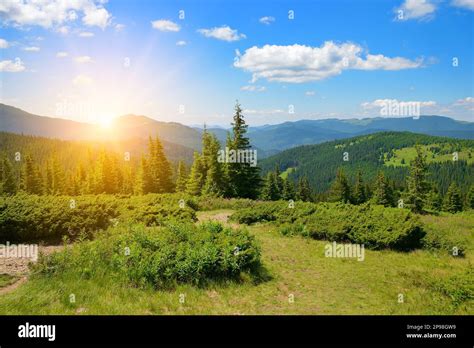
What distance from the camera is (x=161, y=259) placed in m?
11.0

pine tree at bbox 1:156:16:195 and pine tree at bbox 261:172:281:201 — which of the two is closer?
pine tree at bbox 1:156:16:195

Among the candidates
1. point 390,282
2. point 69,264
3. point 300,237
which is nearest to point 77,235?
point 69,264

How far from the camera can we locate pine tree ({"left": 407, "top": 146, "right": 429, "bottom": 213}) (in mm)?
49219

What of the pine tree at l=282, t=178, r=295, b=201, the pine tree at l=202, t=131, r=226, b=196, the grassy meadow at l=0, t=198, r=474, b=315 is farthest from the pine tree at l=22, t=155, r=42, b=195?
the grassy meadow at l=0, t=198, r=474, b=315

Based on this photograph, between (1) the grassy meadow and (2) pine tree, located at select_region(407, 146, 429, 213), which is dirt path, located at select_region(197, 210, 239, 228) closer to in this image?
(1) the grassy meadow

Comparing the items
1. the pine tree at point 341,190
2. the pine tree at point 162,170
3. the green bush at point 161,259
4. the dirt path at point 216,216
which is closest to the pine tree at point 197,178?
the pine tree at point 162,170

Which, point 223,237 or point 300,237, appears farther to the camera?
point 300,237

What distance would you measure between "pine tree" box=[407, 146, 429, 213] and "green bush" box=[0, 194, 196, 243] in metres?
41.6

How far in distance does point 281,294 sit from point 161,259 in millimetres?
4120

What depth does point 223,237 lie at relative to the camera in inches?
521

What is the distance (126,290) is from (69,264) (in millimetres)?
2827

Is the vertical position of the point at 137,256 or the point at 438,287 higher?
the point at 137,256
